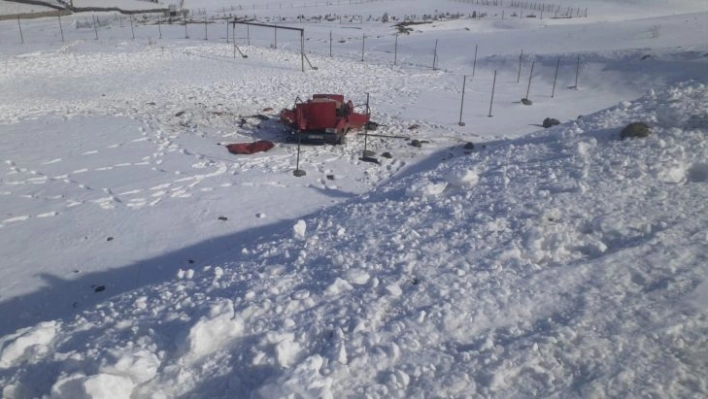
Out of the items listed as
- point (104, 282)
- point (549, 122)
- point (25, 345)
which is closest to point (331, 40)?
point (549, 122)

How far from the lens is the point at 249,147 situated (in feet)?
44.6

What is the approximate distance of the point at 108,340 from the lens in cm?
504

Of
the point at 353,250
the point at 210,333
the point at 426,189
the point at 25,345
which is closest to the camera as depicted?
the point at 210,333

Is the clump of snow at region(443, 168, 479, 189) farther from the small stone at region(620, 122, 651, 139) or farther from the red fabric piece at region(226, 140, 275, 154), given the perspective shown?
the red fabric piece at region(226, 140, 275, 154)

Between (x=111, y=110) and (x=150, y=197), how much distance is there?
286 inches

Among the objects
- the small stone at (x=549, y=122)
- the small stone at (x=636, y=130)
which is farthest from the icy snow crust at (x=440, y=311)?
the small stone at (x=549, y=122)

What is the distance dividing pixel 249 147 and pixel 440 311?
9.49 meters

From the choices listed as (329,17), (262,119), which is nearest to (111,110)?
(262,119)

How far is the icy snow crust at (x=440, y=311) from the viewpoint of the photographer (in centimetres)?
429

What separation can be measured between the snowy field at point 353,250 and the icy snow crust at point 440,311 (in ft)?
0.08

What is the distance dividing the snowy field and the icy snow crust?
0.08 ft

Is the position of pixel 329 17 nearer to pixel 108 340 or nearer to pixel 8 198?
pixel 8 198

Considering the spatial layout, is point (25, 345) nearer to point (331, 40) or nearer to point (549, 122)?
point (549, 122)

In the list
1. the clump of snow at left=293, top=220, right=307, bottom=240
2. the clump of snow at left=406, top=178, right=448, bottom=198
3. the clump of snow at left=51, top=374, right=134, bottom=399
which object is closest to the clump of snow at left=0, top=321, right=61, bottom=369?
the clump of snow at left=51, top=374, right=134, bottom=399
